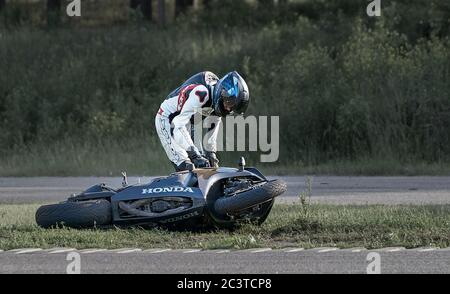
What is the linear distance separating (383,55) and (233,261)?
728 inches

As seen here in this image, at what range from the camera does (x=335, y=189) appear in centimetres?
1941

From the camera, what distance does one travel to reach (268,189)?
41.4 ft

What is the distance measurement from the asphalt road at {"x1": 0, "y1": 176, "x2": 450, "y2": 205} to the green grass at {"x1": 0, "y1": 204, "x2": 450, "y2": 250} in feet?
11.0

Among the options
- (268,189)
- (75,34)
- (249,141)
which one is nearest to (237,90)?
(268,189)

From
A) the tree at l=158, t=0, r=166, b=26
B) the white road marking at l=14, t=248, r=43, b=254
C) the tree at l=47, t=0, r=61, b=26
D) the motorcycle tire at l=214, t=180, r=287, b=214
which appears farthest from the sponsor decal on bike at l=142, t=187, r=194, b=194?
the tree at l=47, t=0, r=61, b=26

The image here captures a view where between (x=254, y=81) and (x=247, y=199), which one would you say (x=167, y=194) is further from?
(x=254, y=81)

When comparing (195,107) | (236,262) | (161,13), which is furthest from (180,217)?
(161,13)

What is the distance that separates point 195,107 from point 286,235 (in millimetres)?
1920

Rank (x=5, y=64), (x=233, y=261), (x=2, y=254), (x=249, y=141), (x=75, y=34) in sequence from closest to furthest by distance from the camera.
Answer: (x=233, y=261), (x=2, y=254), (x=249, y=141), (x=5, y=64), (x=75, y=34)

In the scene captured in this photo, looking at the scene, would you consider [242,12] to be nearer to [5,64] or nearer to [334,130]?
[5,64]

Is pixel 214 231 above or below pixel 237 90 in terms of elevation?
below

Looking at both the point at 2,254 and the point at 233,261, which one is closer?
the point at 233,261

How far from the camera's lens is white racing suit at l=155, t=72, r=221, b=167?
1321 centimetres

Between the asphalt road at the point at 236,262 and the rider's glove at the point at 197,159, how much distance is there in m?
2.01
